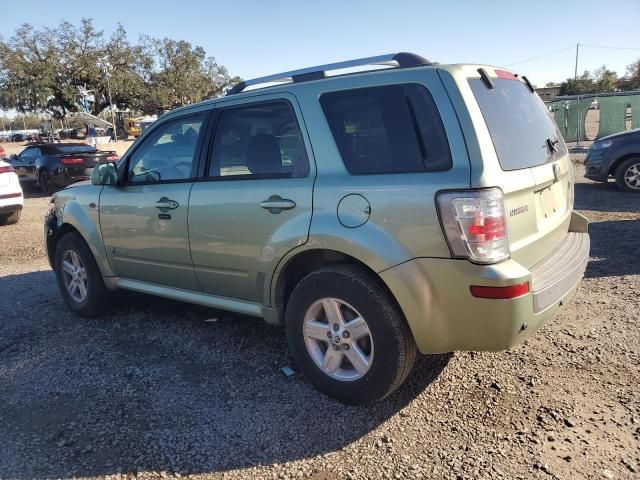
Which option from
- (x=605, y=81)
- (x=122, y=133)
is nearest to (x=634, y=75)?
(x=605, y=81)

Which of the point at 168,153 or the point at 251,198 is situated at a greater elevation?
the point at 168,153

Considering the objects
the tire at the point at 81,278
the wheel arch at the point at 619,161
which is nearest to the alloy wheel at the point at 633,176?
the wheel arch at the point at 619,161

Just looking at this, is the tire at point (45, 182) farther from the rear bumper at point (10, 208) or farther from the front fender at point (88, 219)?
the front fender at point (88, 219)

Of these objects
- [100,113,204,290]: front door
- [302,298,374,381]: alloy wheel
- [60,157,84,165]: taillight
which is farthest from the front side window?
[60,157,84,165]: taillight

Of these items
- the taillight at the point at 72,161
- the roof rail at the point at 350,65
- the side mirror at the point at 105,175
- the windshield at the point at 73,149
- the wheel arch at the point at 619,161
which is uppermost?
the roof rail at the point at 350,65

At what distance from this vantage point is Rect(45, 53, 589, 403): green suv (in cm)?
258

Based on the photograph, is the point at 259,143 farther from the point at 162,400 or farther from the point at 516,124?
the point at 162,400

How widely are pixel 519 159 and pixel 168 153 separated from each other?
264 cm

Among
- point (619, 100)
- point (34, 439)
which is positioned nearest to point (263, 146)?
point (34, 439)

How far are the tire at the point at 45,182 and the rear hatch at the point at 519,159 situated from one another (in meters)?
13.7

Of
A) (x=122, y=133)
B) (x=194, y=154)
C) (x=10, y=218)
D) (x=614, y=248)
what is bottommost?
(x=614, y=248)

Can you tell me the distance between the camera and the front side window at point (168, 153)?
3.85 metres

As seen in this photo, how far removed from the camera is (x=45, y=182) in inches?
555

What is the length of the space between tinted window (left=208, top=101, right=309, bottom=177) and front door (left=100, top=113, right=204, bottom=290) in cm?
25
